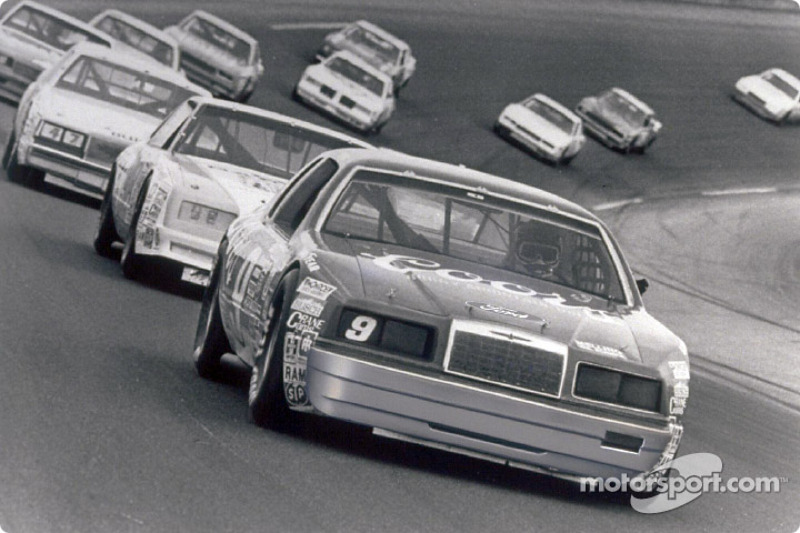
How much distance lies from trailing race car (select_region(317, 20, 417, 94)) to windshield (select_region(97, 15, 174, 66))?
9983mm

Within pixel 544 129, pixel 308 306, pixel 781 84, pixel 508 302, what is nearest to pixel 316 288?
pixel 308 306

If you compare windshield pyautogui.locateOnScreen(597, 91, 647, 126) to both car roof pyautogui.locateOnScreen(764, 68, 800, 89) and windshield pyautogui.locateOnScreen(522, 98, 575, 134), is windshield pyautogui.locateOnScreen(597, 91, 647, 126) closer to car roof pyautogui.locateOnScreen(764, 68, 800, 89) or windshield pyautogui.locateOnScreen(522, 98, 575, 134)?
windshield pyautogui.locateOnScreen(522, 98, 575, 134)

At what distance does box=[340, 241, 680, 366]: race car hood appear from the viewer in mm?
7082

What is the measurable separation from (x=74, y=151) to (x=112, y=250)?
2244 mm

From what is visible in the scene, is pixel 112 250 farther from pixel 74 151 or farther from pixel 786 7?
pixel 786 7

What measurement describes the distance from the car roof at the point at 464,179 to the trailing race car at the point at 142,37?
16230 millimetres

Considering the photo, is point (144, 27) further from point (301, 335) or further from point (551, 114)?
point (301, 335)

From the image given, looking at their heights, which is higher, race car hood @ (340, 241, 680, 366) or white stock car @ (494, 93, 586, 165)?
race car hood @ (340, 241, 680, 366)

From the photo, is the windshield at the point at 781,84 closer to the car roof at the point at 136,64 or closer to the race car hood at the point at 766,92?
the race car hood at the point at 766,92

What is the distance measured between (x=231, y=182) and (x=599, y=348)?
5.28 m

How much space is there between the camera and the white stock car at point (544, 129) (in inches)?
1296

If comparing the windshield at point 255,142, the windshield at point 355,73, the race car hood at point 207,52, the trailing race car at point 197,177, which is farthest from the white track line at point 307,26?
the windshield at point 255,142

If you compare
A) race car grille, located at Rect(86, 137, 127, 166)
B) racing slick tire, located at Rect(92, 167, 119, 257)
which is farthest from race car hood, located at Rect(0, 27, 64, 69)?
racing slick tire, located at Rect(92, 167, 119, 257)

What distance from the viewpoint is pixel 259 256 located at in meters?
8.18
